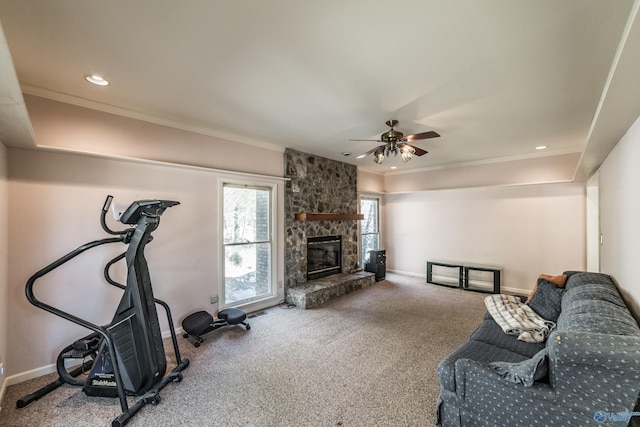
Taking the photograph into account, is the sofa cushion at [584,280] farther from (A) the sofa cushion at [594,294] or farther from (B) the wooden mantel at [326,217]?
(B) the wooden mantel at [326,217]

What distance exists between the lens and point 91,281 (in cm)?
277

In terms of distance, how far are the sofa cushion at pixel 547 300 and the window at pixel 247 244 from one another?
11.6 ft

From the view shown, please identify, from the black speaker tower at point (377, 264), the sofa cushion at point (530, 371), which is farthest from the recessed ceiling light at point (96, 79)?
the black speaker tower at point (377, 264)

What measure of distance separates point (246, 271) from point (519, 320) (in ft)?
11.5

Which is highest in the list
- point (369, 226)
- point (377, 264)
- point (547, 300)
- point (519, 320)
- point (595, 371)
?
point (369, 226)

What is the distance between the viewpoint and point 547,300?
2.84m

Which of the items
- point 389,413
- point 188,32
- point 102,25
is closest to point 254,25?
point 188,32

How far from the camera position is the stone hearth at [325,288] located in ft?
14.3

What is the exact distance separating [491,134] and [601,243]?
2049 millimetres

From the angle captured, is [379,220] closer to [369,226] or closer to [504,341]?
[369,226]

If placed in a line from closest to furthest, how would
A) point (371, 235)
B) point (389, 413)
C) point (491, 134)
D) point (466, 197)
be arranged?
point (389, 413)
point (491, 134)
point (466, 197)
point (371, 235)

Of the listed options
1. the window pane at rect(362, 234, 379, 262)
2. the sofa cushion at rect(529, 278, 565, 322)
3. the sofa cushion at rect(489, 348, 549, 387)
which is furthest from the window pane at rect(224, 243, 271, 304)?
the sofa cushion at rect(529, 278, 565, 322)

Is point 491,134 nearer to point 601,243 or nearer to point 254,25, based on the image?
point 601,243

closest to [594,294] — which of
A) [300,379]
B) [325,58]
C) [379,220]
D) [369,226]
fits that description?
[300,379]
